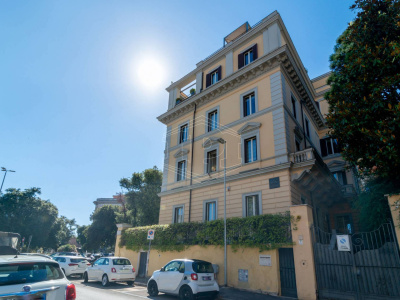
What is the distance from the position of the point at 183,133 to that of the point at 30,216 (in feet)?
112

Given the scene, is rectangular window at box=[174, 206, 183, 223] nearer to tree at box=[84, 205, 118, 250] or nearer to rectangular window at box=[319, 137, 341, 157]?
rectangular window at box=[319, 137, 341, 157]

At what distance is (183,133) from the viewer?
2156 centimetres

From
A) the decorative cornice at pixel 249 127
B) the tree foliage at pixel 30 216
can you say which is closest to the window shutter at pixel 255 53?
the decorative cornice at pixel 249 127

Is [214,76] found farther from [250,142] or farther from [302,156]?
[302,156]

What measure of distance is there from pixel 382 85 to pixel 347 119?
5.00 ft

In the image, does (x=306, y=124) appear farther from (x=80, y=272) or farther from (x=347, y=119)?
(x=80, y=272)

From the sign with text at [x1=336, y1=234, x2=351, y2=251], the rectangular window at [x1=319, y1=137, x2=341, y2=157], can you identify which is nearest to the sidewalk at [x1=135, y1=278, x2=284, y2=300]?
the sign with text at [x1=336, y1=234, x2=351, y2=251]

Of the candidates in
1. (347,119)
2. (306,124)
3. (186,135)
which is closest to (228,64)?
(186,135)

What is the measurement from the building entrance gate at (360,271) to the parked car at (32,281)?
8.71 meters

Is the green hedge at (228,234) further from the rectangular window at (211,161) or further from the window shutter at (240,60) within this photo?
the window shutter at (240,60)

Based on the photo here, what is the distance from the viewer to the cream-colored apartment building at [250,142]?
46.7 ft

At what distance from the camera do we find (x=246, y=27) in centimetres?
2098

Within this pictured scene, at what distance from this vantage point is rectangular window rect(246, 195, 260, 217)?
14.1m

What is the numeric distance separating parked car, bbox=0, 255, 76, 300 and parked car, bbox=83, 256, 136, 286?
30.1 ft
